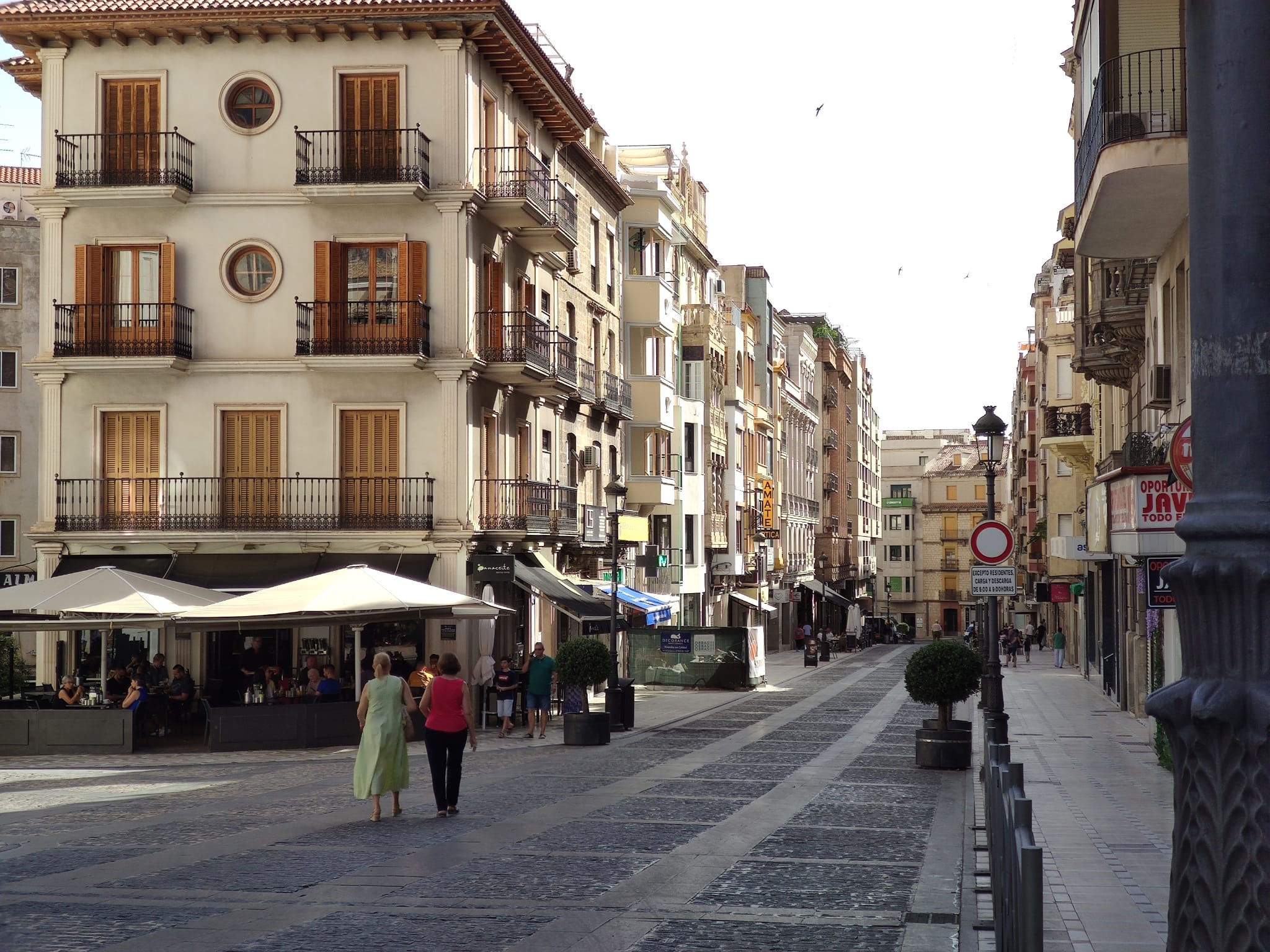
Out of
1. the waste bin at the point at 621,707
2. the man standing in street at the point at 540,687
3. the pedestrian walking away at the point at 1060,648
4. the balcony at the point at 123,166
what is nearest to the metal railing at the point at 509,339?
the balcony at the point at 123,166

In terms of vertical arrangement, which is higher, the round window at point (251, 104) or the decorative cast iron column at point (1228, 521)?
the round window at point (251, 104)

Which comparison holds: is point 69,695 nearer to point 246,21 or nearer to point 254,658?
point 254,658

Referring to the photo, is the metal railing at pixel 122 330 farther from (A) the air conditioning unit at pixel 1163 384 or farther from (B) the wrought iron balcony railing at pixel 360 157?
(A) the air conditioning unit at pixel 1163 384

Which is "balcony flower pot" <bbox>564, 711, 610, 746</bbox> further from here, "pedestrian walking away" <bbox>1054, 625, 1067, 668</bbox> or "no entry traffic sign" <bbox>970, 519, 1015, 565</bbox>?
"pedestrian walking away" <bbox>1054, 625, 1067, 668</bbox>

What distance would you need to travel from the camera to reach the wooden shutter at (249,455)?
102 ft

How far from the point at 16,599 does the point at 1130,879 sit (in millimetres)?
18436

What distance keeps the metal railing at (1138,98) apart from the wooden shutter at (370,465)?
Answer: 1768cm

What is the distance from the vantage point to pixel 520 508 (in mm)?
33094

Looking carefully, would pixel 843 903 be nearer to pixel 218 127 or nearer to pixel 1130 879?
pixel 1130 879

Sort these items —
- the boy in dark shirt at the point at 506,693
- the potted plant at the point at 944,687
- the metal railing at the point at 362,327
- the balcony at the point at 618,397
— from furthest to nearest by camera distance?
the balcony at the point at 618,397
the metal railing at the point at 362,327
the boy in dark shirt at the point at 506,693
the potted plant at the point at 944,687

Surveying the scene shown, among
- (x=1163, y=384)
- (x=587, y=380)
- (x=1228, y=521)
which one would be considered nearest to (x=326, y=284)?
(x=587, y=380)

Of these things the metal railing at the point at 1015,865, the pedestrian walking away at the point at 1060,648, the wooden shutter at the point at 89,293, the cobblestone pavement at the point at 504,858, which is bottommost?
the pedestrian walking away at the point at 1060,648

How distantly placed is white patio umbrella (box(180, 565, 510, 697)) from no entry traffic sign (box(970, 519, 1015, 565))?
904 centimetres

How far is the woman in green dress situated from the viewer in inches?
580
